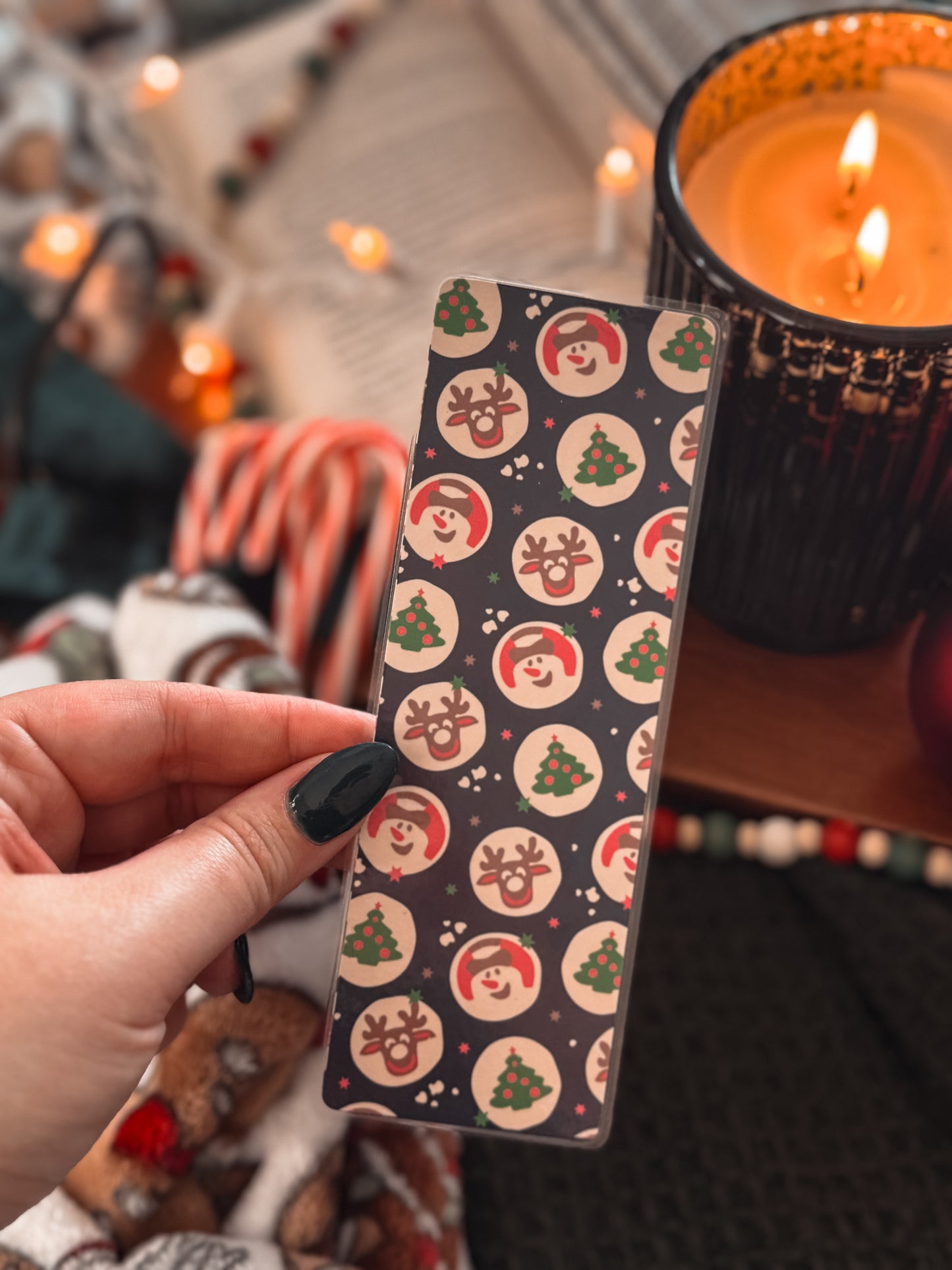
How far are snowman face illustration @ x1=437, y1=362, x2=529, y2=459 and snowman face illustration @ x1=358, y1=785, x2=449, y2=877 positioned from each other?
0.13 m

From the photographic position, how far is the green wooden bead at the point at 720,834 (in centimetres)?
57

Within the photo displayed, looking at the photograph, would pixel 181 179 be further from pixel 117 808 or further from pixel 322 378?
pixel 117 808

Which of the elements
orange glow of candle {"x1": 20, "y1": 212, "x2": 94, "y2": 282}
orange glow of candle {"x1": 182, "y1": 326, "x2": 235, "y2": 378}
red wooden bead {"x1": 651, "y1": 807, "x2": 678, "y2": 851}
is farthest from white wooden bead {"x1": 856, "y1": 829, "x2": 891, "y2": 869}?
orange glow of candle {"x1": 20, "y1": 212, "x2": 94, "y2": 282}

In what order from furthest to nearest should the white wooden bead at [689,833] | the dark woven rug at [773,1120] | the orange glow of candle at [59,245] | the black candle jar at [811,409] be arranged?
the orange glow of candle at [59,245] < the white wooden bead at [689,833] < the dark woven rug at [773,1120] < the black candle jar at [811,409]

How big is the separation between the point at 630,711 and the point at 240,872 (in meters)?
0.16

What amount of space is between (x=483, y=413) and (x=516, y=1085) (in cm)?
26

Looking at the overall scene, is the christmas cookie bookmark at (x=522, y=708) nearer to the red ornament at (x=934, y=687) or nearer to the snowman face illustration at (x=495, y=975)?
the snowman face illustration at (x=495, y=975)

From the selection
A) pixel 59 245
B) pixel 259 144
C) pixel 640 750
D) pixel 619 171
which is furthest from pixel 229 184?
pixel 640 750

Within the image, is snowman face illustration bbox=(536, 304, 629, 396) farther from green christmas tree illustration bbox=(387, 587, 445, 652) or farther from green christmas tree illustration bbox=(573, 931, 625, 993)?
green christmas tree illustration bbox=(573, 931, 625, 993)

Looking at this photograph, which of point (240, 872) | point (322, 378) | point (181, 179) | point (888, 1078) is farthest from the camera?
point (181, 179)

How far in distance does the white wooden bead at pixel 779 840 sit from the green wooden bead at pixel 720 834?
2cm

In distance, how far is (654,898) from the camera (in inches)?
22.9

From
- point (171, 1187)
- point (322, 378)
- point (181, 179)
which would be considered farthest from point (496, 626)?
point (181, 179)

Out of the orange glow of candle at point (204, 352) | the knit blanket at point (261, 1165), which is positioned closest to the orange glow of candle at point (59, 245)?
the orange glow of candle at point (204, 352)
